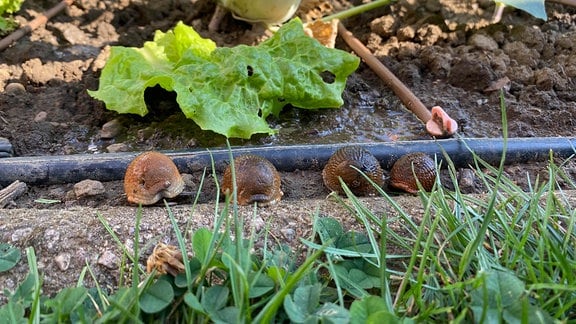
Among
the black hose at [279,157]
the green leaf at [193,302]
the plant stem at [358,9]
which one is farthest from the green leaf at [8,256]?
the plant stem at [358,9]

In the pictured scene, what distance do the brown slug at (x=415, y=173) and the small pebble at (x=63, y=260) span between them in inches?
39.5

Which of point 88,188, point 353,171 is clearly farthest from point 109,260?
point 353,171

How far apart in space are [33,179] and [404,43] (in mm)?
1914

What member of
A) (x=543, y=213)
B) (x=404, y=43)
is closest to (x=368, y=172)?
(x=543, y=213)

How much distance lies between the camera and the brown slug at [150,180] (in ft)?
5.51

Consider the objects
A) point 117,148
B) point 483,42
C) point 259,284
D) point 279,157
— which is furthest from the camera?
point 483,42

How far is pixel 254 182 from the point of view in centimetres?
163

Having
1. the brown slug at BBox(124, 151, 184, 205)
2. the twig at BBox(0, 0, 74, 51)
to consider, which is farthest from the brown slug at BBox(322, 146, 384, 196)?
the twig at BBox(0, 0, 74, 51)

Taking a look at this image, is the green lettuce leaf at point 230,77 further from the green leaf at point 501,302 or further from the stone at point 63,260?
the green leaf at point 501,302

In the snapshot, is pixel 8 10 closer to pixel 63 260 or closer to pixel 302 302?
pixel 63 260

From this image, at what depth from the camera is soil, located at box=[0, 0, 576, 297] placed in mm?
2232

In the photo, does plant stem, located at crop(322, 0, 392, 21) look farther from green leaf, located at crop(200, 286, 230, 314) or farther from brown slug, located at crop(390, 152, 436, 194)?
green leaf, located at crop(200, 286, 230, 314)

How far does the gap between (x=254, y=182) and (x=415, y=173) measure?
51 cm

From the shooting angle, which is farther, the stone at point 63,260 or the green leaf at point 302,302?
the stone at point 63,260
